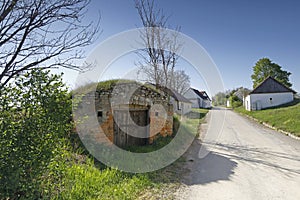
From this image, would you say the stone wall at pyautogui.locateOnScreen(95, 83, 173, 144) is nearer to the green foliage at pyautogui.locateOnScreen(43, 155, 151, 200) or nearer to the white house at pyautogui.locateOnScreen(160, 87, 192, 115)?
the white house at pyautogui.locateOnScreen(160, 87, 192, 115)

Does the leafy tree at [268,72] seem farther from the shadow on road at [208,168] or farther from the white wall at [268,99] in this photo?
the shadow on road at [208,168]

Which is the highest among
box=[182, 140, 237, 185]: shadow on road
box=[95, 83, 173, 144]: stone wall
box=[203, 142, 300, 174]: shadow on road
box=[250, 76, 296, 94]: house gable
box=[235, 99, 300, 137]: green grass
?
box=[250, 76, 296, 94]: house gable

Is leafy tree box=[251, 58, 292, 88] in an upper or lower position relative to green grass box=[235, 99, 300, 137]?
upper

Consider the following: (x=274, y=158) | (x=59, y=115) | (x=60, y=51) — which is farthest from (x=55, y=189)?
(x=274, y=158)

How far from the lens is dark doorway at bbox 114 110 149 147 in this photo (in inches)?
287

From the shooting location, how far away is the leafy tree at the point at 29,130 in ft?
9.11

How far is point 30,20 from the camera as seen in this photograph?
4160 millimetres

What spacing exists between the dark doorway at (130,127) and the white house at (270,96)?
995 inches

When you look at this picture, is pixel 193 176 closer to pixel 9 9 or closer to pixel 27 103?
pixel 27 103

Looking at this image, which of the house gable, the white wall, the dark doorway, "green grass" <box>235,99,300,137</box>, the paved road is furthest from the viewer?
the house gable

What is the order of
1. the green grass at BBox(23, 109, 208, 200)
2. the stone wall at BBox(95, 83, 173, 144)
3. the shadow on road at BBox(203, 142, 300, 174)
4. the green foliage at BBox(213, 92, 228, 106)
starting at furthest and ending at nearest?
the green foliage at BBox(213, 92, 228, 106), the stone wall at BBox(95, 83, 173, 144), the shadow on road at BBox(203, 142, 300, 174), the green grass at BBox(23, 109, 208, 200)

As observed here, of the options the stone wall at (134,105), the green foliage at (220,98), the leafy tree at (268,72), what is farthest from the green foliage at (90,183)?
the green foliage at (220,98)

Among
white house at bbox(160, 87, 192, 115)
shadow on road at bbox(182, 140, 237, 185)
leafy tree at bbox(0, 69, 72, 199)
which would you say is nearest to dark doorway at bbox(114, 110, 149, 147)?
shadow on road at bbox(182, 140, 237, 185)

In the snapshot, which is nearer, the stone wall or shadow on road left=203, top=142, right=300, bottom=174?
shadow on road left=203, top=142, right=300, bottom=174
